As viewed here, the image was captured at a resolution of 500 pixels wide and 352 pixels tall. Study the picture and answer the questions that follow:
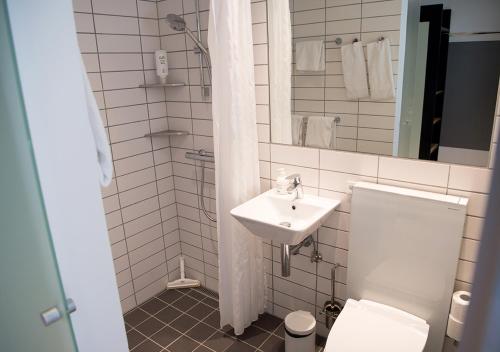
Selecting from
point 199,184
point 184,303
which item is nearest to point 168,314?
point 184,303

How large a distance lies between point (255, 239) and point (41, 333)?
1.42m

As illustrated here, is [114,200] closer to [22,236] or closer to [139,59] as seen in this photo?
[139,59]

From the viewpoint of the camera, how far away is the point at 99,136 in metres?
1.26

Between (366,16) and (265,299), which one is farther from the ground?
(366,16)

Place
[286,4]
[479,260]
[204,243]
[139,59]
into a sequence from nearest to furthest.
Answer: [479,260], [286,4], [139,59], [204,243]

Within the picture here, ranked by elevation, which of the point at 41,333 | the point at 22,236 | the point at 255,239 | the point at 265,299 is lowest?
the point at 265,299

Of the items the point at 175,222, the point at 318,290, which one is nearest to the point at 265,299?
the point at 318,290

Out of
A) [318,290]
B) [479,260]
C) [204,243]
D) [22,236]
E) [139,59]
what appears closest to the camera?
[479,260]

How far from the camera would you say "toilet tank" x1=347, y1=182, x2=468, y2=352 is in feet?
4.97

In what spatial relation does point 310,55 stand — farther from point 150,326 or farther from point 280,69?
point 150,326

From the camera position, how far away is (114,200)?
2.41m

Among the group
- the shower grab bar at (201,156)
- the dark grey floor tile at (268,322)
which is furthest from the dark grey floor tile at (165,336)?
the shower grab bar at (201,156)

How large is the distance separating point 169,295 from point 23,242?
2.08 m

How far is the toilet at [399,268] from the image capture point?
1.50 metres
